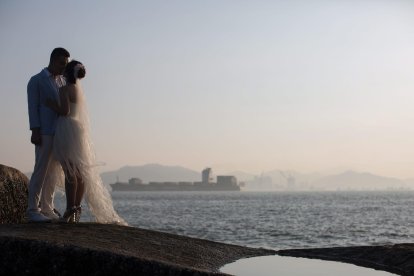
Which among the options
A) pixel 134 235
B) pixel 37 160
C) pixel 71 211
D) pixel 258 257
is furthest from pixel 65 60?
pixel 258 257

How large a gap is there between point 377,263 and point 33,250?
146 inches

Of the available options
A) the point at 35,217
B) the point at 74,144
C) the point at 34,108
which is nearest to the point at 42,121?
the point at 34,108

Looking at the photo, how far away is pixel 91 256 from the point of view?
434 cm

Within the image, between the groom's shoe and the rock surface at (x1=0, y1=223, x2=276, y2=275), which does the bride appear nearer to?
the groom's shoe

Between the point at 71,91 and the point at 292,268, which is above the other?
the point at 71,91

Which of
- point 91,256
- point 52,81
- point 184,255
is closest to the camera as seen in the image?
point 91,256

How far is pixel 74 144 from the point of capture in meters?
6.80

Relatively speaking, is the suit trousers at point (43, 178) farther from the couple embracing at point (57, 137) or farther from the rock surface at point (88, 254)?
the rock surface at point (88, 254)

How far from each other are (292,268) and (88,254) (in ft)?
8.42

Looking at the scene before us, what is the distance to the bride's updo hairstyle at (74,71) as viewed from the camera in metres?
6.84

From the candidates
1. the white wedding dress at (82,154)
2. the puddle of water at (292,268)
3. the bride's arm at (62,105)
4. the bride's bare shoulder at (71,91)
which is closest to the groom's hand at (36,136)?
the white wedding dress at (82,154)

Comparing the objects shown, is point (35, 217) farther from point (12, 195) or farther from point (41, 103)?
point (41, 103)

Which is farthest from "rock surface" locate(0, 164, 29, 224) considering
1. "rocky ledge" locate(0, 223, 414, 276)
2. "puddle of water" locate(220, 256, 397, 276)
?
"puddle of water" locate(220, 256, 397, 276)

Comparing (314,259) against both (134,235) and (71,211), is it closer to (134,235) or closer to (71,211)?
(134,235)
